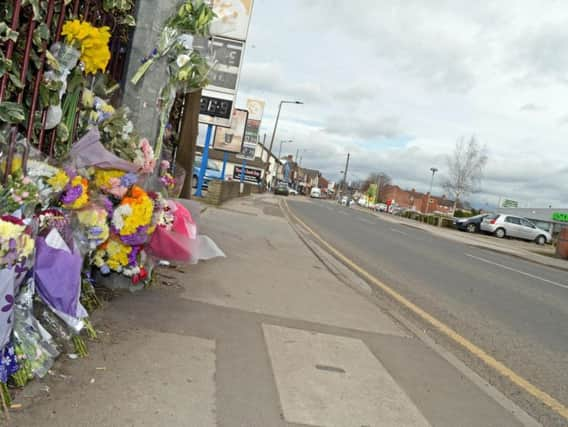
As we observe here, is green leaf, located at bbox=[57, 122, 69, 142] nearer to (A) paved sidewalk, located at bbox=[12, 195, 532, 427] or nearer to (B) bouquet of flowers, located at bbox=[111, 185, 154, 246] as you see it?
(B) bouquet of flowers, located at bbox=[111, 185, 154, 246]

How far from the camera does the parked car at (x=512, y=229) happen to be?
33.5 metres

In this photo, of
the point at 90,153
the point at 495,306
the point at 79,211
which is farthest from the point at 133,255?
the point at 495,306

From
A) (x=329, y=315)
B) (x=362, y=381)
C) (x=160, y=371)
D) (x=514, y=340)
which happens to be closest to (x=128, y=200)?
(x=160, y=371)

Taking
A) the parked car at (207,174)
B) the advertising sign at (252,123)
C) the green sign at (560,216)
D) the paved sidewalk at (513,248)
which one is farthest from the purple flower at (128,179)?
the green sign at (560,216)

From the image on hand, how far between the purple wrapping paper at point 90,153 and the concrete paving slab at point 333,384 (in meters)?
1.77

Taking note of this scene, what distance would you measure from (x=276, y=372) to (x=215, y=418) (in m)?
0.77

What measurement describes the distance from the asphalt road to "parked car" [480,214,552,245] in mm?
21814

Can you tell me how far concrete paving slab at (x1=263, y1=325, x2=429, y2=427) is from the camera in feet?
9.32

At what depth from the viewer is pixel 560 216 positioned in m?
57.7

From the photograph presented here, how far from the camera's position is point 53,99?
2.94 m

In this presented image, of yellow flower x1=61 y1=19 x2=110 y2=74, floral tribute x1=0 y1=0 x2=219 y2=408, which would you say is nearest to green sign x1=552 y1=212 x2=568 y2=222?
floral tribute x1=0 y1=0 x2=219 y2=408

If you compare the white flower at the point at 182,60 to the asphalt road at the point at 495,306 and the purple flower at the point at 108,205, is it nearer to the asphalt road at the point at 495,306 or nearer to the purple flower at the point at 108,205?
the purple flower at the point at 108,205

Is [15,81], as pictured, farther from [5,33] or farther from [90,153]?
[90,153]

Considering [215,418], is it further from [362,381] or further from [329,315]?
[329,315]
